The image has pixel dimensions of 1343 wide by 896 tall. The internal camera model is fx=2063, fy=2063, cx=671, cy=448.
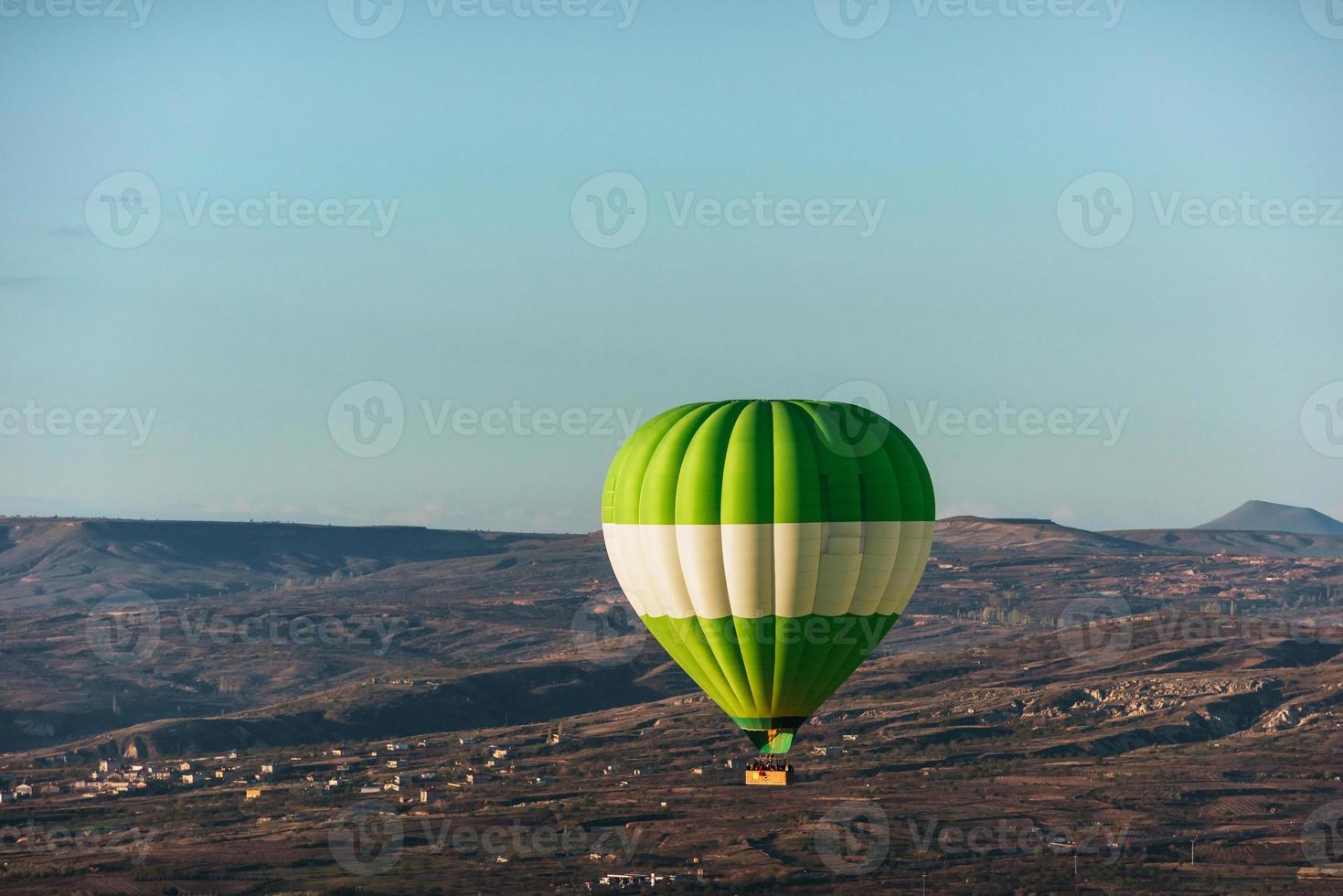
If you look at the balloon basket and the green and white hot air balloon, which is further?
the green and white hot air balloon

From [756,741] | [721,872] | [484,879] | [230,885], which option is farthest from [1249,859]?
[756,741]

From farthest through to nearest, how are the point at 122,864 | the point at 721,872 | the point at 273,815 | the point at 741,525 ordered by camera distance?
the point at 273,815, the point at 122,864, the point at 721,872, the point at 741,525

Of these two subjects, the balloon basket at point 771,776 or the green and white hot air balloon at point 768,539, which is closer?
the balloon basket at point 771,776

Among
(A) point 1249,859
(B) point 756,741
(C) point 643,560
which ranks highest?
(C) point 643,560

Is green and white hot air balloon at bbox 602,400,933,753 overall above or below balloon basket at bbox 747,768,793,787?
above

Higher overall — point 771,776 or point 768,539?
point 768,539

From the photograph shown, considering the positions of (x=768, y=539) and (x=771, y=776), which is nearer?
(x=771, y=776)

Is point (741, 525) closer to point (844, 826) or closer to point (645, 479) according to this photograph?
point (645, 479)

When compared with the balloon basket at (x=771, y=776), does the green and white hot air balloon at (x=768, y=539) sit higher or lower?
higher
